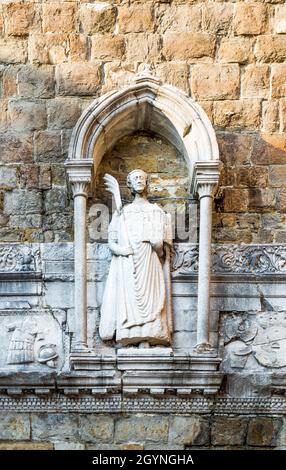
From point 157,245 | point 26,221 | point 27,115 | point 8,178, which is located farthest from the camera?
point 27,115

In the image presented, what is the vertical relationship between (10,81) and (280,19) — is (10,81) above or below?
below

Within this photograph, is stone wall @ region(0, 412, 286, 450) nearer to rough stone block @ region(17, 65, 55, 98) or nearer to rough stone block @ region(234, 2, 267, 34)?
rough stone block @ region(17, 65, 55, 98)

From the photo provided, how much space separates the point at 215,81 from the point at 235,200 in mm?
956

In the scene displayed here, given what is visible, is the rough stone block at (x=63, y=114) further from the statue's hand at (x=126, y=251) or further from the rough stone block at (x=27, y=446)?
the rough stone block at (x=27, y=446)

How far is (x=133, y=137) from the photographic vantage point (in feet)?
37.3

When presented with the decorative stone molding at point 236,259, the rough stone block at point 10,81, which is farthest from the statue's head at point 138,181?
the rough stone block at point 10,81

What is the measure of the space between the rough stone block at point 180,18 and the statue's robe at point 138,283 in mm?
1532

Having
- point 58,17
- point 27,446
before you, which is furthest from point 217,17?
point 27,446

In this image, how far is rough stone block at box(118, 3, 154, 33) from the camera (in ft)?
37.3

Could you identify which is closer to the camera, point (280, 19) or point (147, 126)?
point (147, 126)

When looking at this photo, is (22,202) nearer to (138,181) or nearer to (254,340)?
(138,181)

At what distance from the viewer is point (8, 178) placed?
36.3ft

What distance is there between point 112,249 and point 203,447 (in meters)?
1.57

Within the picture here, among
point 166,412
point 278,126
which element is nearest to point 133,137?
point 278,126
